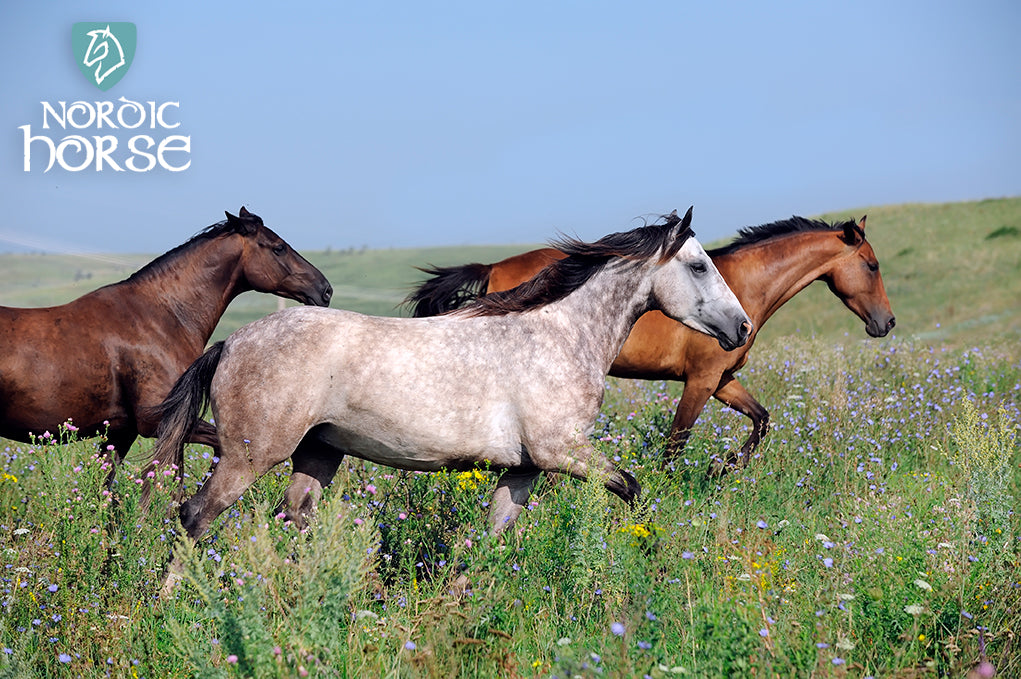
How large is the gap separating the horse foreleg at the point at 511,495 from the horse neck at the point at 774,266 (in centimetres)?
371

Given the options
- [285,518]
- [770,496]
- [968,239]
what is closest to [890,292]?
[968,239]

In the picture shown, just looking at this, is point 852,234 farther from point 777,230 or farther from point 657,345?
point 657,345

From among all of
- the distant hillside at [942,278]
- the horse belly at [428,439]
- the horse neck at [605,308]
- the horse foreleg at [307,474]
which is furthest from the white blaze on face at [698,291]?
the distant hillside at [942,278]

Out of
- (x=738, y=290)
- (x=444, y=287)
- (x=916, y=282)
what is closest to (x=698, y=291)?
(x=444, y=287)

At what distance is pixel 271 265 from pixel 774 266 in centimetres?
449

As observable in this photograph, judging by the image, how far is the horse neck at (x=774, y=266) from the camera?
8.20 meters

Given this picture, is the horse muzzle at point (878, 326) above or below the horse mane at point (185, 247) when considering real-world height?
below

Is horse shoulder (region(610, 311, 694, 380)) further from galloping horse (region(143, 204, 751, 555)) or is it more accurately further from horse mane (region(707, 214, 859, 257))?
galloping horse (region(143, 204, 751, 555))

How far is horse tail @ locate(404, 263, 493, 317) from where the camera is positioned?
24.4 feet

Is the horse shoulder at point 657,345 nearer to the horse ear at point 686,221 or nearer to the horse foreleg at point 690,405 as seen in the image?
the horse foreleg at point 690,405

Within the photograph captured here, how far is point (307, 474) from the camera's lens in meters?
5.32

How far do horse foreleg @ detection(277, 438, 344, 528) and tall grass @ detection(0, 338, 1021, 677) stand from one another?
7.9 inches

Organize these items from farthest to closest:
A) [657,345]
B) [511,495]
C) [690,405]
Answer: [657,345] < [690,405] < [511,495]

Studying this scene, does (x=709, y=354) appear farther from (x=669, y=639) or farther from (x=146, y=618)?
(x=146, y=618)
